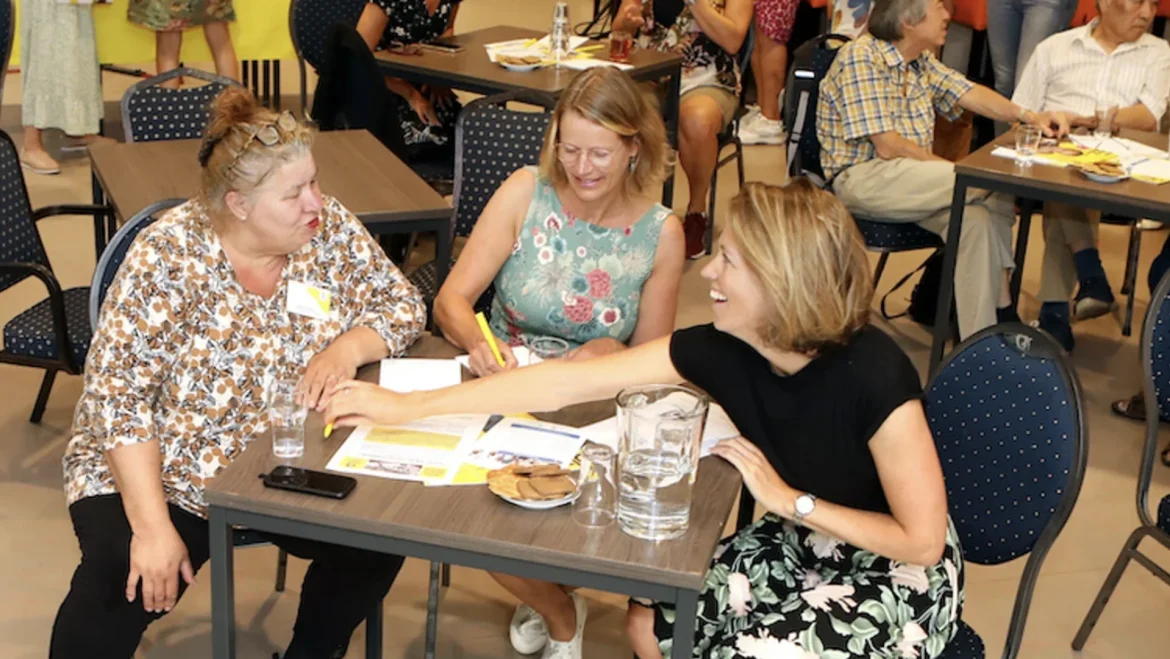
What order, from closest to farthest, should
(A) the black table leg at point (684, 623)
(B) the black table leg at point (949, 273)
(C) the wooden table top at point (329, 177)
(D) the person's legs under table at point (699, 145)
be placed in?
(A) the black table leg at point (684, 623), (C) the wooden table top at point (329, 177), (B) the black table leg at point (949, 273), (D) the person's legs under table at point (699, 145)

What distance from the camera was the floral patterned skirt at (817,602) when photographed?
214 centimetres

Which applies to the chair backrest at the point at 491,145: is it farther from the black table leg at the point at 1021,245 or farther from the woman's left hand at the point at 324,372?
the black table leg at the point at 1021,245

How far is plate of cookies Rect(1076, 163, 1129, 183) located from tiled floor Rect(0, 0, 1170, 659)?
772mm

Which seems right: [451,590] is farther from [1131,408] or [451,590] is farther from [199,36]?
[199,36]

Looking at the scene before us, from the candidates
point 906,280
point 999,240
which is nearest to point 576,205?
point 999,240

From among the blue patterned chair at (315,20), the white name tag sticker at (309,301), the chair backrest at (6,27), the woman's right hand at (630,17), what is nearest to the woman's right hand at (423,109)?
the woman's right hand at (630,17)

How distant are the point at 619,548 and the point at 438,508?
0.89ft

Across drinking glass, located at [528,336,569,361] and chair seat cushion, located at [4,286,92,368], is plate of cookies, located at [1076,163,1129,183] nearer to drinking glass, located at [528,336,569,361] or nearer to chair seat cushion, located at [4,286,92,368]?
drinking glass, located at [528,336,569,361]

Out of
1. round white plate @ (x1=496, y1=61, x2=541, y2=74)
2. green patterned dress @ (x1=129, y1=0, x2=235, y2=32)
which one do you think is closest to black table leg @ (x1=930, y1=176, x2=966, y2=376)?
round white plate @ (x1=496, y1=61, x2=541, y2=74)

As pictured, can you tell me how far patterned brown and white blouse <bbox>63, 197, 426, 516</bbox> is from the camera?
2.35 metres

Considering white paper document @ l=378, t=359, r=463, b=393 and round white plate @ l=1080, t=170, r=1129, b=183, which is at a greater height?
round white plate @ l=1080, t=170, r=1129, b=183

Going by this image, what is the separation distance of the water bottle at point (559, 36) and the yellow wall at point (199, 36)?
217cm

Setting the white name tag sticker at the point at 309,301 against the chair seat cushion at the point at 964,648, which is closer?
the chair seat cushion at the point at 964,648

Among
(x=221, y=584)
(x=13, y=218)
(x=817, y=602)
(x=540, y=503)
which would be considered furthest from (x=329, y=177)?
(x=817, y=602)
